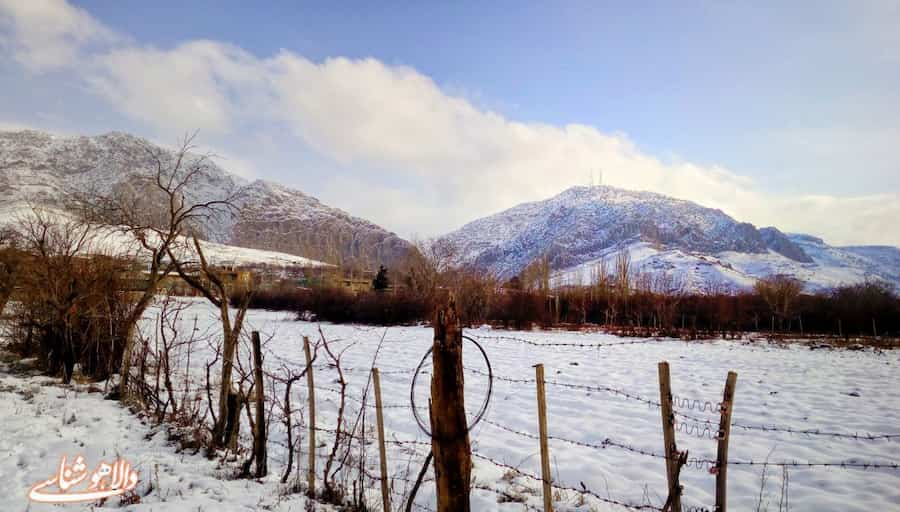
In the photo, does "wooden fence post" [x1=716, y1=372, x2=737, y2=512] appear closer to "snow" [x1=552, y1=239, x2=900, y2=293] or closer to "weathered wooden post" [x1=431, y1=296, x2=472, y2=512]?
"weathered wooden post" [x1=431, y1=296, x2=472, y2=512]

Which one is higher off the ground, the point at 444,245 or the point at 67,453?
the point at 444,245

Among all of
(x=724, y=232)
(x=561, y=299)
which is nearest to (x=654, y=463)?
(x=561, y=299)

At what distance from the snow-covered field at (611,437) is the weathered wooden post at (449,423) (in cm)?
40

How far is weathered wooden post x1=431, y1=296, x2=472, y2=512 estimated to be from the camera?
9.70 feet

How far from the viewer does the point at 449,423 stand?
2977 mm

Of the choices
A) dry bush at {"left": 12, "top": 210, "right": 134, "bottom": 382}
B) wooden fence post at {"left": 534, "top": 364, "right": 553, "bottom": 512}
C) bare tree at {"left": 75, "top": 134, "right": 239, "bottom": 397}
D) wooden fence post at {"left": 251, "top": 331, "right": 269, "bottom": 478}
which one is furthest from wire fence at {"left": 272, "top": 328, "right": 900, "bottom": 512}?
dry bush at {"left": 12, "top": 210, "right": 134, "bottom": 382}

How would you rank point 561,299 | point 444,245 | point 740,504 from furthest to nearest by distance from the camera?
point 444,245 → point 561,299 → point 740,504

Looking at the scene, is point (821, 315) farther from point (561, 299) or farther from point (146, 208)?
point (146, 208)

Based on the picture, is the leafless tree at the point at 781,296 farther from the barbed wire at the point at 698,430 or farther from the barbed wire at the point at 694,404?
the barbed wire at the point at 698,430

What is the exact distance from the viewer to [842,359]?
15266mm

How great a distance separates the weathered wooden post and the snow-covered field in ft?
1.33

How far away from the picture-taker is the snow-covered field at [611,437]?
472 cm

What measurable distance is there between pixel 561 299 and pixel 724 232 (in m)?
201

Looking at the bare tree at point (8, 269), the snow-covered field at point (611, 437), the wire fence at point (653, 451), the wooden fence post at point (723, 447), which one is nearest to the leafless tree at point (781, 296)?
the snow-covered field at point (611, 437)
